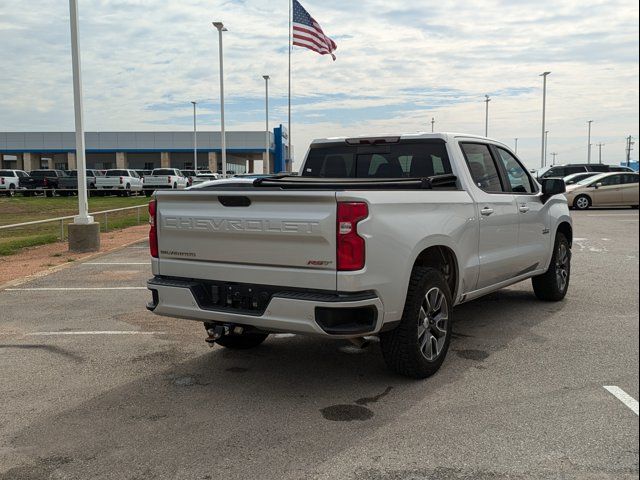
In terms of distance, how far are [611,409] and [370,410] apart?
5.28 ft

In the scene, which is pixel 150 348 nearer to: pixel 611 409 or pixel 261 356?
pixel 261 356

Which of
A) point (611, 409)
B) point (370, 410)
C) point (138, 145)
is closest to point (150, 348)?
point (370, 410)

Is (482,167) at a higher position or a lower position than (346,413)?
higher

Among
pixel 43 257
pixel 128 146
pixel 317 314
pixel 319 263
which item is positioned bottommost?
pixel 43 257

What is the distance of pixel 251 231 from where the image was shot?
460 centimetres

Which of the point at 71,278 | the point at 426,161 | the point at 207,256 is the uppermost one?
the point at 426,161

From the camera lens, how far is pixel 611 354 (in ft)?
18.1

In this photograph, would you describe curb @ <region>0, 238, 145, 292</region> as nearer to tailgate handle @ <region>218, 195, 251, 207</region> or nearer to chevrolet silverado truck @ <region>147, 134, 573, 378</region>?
chevrolet silverado truck @ <region>147, 134, 573, 378</region>

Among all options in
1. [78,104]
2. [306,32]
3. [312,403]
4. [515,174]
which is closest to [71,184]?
[306,32]

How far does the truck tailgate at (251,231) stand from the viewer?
431 centimetres

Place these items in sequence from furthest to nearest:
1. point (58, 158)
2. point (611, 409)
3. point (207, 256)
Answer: point (58, 158), point (207, 256), point (611, 409)

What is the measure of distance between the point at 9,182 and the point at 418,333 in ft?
142

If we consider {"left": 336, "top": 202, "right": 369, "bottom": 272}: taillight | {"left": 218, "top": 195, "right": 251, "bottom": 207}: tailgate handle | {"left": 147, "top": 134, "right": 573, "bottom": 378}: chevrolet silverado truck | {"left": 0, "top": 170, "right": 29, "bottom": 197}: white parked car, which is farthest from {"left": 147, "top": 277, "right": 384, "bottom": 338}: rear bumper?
{"left": 0, "top": 170, "right": 29, "bottom": 197}: white parked car

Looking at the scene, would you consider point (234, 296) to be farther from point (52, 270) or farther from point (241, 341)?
point (52, 270)
